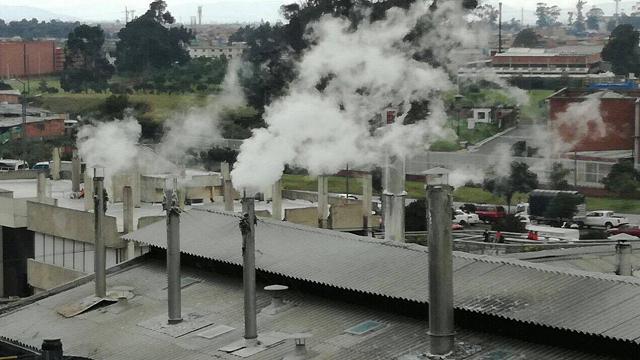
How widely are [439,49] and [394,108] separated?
59.4 inches

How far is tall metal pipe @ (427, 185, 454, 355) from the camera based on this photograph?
A: 607 inches

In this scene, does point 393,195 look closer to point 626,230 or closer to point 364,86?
point 364,86

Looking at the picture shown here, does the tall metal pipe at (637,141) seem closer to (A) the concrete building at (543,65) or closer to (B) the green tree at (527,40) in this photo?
(A) the concrete building at (543,65)

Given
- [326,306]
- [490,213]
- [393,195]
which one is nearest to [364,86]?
[393,195]

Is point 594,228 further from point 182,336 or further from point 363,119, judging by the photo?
point 182,336

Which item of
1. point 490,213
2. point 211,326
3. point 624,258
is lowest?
point 490,213

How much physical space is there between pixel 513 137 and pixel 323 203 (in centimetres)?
1991

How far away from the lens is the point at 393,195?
1039 inches

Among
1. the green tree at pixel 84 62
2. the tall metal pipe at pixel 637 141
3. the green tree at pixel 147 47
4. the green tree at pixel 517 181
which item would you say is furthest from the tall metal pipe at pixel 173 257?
the green tree at pixel 147 47

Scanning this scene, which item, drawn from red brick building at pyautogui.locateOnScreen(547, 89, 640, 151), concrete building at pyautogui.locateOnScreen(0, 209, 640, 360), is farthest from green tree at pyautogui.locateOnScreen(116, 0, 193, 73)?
concrete building at pyautogui.locateOnScreen(0, 209, 640, 360)

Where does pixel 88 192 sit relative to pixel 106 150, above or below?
below

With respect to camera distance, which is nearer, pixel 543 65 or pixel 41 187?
pixel 41 187

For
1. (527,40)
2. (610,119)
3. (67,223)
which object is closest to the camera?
(67,223)

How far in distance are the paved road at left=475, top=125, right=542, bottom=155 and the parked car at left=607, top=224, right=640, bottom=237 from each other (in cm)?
833
